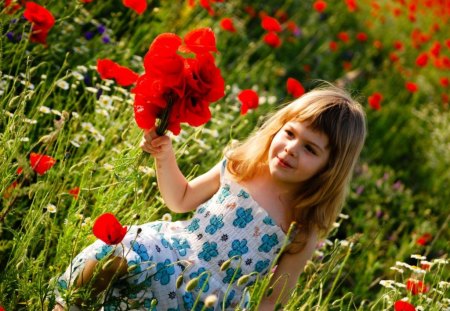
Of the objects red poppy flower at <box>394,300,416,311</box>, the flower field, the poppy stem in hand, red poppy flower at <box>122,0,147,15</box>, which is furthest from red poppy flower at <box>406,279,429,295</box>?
red poppy flower at <box>122,0,147,15</box>

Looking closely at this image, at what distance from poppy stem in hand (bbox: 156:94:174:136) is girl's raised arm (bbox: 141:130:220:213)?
0.04 metres

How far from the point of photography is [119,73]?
2166mm

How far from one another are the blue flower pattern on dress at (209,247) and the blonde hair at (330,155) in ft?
0.31

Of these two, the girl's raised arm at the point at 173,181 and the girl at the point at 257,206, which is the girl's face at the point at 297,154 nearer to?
the girl at the point at 257,206

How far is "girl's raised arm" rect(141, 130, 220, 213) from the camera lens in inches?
77.0

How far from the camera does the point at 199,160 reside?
10.3 feet

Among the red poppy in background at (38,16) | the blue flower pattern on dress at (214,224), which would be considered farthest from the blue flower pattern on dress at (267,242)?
the red poppy in background at (38,16)

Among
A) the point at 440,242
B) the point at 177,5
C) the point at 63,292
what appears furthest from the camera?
the point at 177,5

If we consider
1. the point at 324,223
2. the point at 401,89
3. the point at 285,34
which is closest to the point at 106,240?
the point at 324,223

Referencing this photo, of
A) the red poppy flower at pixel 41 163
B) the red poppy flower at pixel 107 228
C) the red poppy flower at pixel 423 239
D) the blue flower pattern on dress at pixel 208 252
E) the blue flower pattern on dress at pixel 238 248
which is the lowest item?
the red poppy flower at pixel 423 239

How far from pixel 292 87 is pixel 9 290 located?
159cm

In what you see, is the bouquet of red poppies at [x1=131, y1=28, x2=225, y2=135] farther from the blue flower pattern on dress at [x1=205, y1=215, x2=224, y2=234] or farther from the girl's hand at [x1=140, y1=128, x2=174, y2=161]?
the blue flower pattern on dress at [x1=205, y1=215, x2=224, y2=234]

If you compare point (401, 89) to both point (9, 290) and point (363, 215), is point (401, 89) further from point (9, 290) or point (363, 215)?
point (9, 290)

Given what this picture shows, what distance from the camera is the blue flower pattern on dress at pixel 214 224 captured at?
7.02ft
